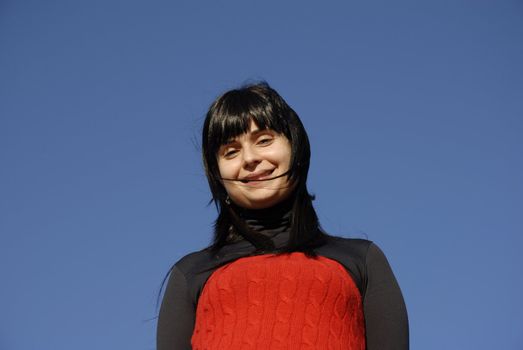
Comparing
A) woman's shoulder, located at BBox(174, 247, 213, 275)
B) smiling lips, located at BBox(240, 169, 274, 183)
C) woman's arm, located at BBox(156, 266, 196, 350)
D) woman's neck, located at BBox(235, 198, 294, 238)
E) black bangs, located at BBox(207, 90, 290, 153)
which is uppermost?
black bangs, located at BBox(207, 90, 290, 153)

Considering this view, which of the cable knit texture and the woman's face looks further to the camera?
the woman's face

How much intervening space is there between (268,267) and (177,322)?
0.37 meters

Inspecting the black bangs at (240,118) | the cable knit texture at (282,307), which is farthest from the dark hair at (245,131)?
the cable knit texture at (282,307)

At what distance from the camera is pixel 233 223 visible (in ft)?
7.68

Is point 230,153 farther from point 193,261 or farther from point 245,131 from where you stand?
point 193,261

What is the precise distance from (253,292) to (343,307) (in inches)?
10.2

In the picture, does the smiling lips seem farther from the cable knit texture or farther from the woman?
the cable knit texture

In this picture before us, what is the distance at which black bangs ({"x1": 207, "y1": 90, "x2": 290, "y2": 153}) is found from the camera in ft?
7.48

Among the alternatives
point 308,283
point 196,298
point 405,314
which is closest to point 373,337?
point 405,314

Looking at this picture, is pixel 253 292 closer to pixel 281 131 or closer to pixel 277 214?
pixel 277 214

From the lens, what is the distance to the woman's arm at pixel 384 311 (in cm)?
208

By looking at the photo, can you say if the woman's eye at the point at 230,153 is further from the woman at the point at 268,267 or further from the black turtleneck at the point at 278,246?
the black turtleneck at the point at 278,246

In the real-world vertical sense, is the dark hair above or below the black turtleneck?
above

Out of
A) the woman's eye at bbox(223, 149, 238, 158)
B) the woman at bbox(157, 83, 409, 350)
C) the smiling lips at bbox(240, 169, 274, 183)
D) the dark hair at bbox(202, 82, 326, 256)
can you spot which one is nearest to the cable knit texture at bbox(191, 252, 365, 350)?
the woman at bbox(157, 83, 409, 350)
